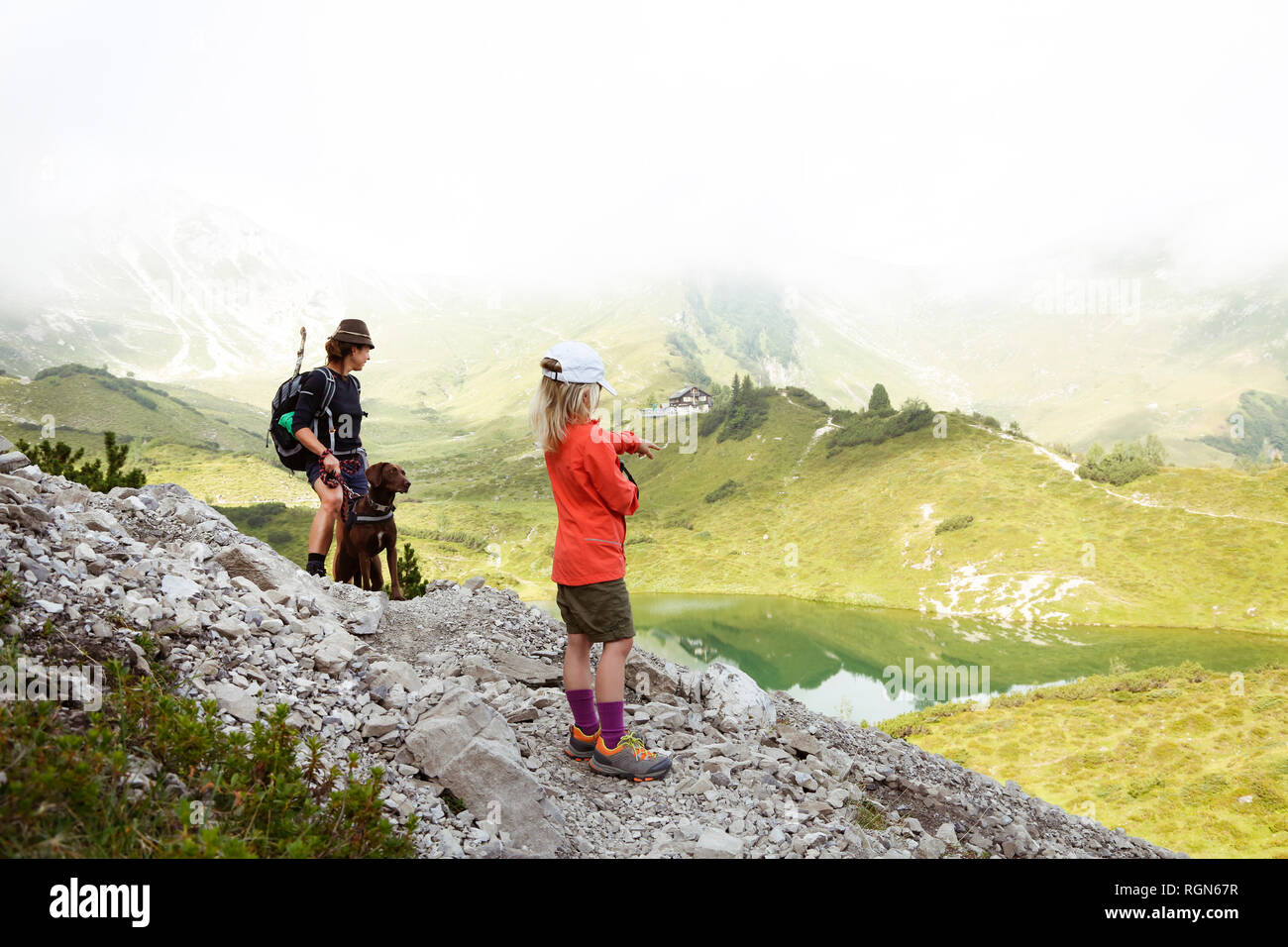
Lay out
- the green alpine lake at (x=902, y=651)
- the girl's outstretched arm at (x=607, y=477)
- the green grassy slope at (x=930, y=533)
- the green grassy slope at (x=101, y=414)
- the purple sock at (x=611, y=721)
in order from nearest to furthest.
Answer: the girl's outstretched arm at (x=607, y=477), the purple sock at (x=611, y=721), the green alpine lake at (x=902, y=651), the green grassy slope at (x=930, y=533), the green grassy slope at (x=101, y=414)

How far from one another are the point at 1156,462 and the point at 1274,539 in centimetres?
2015

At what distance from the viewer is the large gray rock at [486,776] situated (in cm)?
416

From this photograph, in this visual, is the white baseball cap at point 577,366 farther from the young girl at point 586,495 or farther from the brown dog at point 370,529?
the brown dog at point 370,529

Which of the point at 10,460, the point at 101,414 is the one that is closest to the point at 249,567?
the point at 10,460

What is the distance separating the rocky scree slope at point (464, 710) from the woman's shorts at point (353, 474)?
3.53ft

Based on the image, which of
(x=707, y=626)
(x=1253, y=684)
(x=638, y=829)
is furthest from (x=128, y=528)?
(x=707, y=626)

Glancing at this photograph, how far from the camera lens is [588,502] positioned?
4.88m

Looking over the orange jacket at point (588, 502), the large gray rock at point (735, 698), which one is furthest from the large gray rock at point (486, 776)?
the large gray rock at point (735, 698)

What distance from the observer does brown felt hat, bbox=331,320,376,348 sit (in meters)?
7.44

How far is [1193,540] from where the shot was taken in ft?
228

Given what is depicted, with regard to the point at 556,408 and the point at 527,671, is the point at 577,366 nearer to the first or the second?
the point at 556,408

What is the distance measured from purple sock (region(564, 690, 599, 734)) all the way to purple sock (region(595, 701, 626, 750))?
0.10 metres

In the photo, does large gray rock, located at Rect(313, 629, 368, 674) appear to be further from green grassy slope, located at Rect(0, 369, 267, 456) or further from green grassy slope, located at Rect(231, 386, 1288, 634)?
green grassy slope, located at Rect(0, 369, 267, 456)

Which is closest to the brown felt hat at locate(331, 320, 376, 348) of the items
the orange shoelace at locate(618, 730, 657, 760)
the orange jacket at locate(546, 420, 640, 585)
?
the orange jacket at locate(546, 420, 640, 585)
